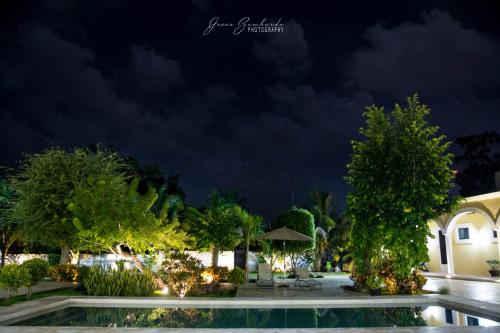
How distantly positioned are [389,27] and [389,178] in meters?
9.01

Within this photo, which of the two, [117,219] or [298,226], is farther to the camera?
[298,226]

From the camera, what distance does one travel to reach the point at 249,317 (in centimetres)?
987

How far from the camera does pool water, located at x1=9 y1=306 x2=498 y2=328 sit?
8.96 m

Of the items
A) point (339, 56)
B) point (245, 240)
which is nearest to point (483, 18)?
point (339, 56)

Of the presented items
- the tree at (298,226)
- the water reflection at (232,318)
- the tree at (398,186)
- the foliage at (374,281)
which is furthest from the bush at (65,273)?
the foliage at (374,281)

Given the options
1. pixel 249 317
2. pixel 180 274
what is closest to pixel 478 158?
pixel 180 274

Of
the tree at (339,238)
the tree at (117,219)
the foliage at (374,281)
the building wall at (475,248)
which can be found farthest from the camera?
the tree at (339,238)

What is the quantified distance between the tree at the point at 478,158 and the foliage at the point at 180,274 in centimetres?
3523

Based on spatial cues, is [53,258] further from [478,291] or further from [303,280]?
[478,291]

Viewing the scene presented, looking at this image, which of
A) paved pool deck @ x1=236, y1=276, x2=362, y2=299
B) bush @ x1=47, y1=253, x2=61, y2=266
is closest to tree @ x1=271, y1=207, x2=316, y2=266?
paved pool deck @ x1=236, y1=276, x2=362, y2=299

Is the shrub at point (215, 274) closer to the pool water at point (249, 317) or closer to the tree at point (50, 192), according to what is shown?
the pool water at point (249, 317)

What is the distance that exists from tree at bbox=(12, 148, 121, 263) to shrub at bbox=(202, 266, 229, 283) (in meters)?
6.43

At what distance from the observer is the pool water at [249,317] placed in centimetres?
896

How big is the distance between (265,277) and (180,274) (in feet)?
12.5
